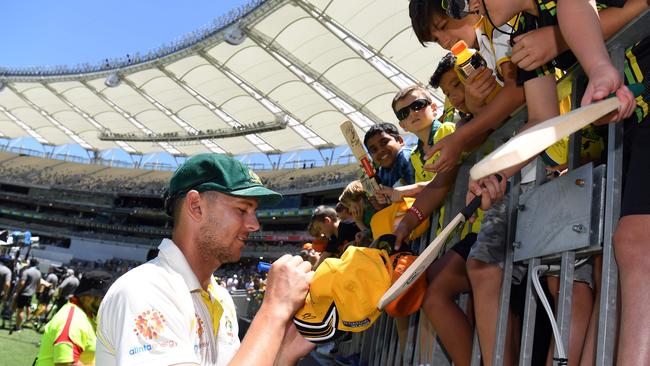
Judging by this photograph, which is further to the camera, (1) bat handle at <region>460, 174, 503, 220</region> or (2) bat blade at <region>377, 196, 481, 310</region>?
(1) bat handle at <region>460, 174, 503, 220</region>

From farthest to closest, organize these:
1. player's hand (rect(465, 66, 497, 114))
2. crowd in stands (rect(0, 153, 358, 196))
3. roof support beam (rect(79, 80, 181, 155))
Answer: crowd in stands (rect(0, 153, 358, 196)), roof support beam (rect(79, 80, 181, 155)), player's hand (rect(465, 66, 497, 114))

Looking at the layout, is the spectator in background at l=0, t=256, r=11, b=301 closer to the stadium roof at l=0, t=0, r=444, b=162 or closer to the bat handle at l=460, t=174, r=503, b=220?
the bat handle at l=460, t=174, r=503, b=220

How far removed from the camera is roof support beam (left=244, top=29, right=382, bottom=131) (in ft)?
86.9

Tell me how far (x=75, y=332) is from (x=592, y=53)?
12.7 ft

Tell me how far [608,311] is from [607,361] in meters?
0.12

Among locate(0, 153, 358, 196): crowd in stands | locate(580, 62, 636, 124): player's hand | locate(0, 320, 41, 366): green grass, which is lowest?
locate(0, 320, 41, 366): green grass

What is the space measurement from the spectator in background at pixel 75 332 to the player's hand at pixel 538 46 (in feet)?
11.9

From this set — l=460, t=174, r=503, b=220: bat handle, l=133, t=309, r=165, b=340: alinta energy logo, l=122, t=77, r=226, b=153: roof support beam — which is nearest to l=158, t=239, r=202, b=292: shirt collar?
l=133, t=309, r=165, b=340: alinta energy logo

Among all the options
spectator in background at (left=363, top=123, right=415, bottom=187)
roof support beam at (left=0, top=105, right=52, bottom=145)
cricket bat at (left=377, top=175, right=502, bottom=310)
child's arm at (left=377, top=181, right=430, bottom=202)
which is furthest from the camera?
roof support beam at (left=0, top=105, right=52, bottom=145)

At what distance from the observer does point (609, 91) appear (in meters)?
1.20

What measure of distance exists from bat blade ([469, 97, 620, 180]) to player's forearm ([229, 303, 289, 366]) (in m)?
0.82

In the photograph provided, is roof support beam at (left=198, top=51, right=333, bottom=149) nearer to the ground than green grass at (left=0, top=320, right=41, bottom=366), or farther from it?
farther from it

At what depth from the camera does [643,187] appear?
1.26m

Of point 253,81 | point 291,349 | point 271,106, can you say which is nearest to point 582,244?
point 291,349
